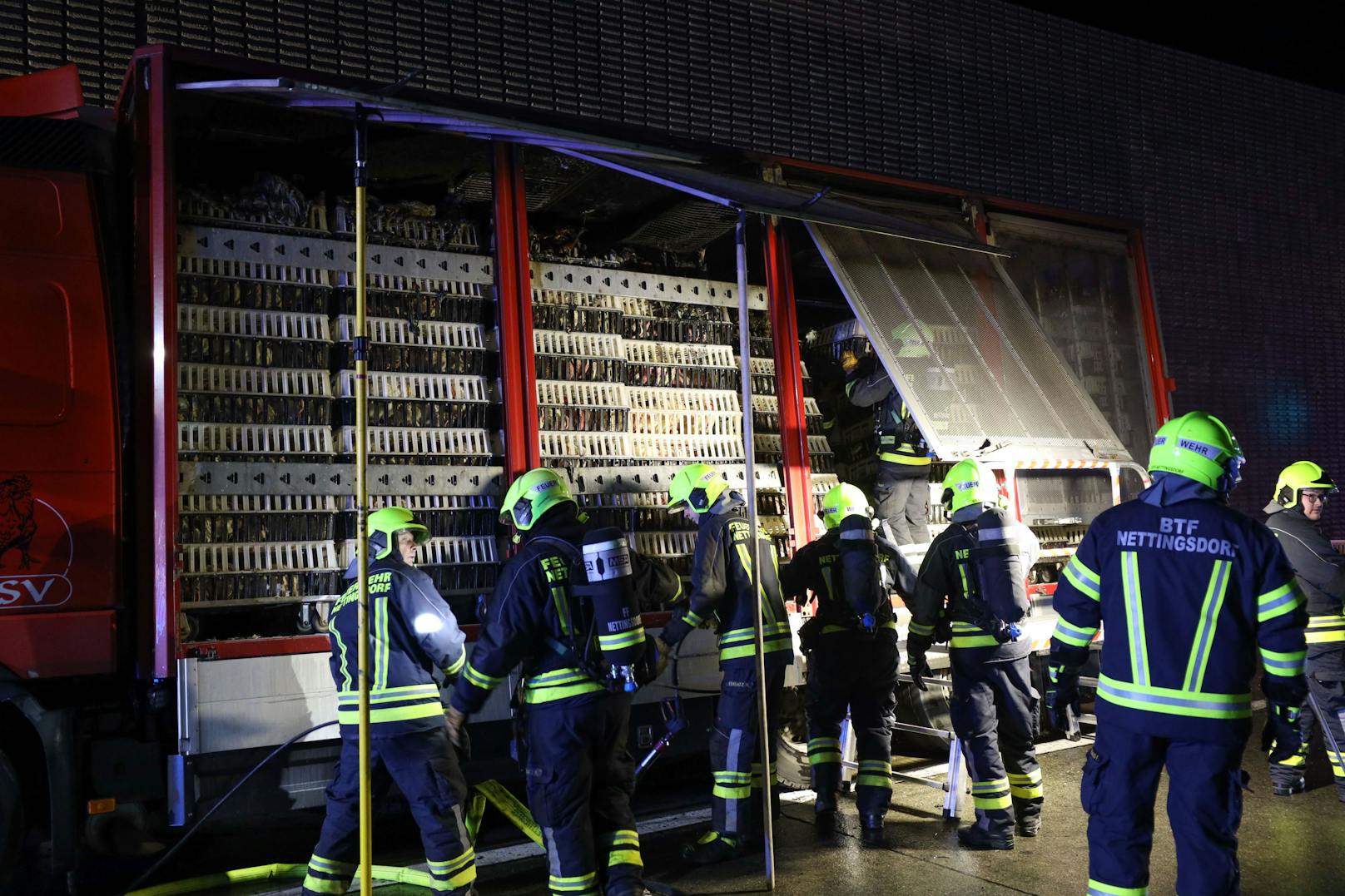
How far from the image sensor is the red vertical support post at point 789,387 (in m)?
6.77

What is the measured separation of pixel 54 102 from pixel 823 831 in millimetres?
5327

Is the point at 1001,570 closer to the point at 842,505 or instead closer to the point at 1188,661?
the point at 842,505

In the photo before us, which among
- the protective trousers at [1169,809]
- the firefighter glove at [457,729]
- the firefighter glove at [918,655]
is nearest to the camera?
the protective trousers at [1169,809]

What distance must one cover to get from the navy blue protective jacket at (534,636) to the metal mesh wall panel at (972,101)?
10.6 ft


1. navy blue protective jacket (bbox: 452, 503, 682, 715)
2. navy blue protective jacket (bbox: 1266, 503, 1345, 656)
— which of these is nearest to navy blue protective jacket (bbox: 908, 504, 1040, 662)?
navy blue protective jacket (bbox: 1266, 503, 1345, 656)

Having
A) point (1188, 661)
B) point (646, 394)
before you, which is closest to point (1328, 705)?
point (1188, 661)

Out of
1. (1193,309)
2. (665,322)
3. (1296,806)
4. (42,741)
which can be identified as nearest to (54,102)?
(42,741)

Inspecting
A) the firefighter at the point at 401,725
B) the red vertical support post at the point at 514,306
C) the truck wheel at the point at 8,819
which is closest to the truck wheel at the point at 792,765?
the red vertical support post at the point at 514,306

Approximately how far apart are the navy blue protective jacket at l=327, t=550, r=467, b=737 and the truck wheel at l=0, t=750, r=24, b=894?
1260 mm

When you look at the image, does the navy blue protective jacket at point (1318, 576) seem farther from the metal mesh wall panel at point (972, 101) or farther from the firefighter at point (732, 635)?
the metal mesh wall panel at point (972, 101)

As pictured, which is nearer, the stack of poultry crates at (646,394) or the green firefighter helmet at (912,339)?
the stack of poultry crates at (646,394)

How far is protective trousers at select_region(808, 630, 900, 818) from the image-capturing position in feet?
20.2

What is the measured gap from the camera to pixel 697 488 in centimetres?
593

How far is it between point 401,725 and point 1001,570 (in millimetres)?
3164
